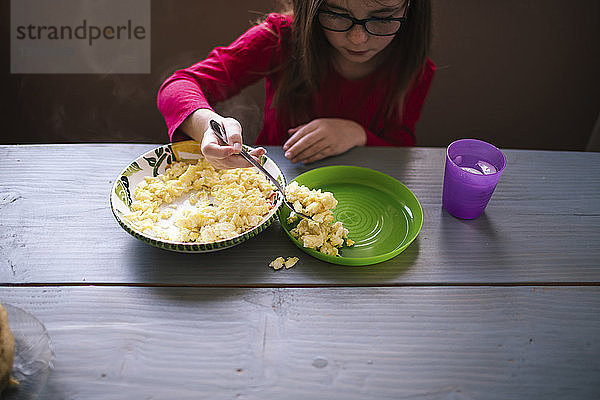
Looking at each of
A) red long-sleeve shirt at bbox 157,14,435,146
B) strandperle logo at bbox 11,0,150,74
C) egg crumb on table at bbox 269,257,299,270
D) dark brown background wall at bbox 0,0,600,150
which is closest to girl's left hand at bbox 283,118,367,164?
red long-sleeve shirt at bbox 157,14,435,146

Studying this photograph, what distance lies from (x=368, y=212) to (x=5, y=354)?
75cm

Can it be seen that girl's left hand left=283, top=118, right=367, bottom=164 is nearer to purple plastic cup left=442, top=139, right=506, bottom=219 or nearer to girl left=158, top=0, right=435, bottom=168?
girl left=158, top=0, right=435, bottom=168

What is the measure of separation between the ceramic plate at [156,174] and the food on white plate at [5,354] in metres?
A: 0.27

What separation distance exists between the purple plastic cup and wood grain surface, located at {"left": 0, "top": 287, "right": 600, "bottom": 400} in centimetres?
22

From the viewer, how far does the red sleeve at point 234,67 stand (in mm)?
1360

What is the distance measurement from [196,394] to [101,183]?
615 mm

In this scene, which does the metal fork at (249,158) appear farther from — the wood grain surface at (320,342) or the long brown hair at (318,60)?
the long brown hair at (318,60)

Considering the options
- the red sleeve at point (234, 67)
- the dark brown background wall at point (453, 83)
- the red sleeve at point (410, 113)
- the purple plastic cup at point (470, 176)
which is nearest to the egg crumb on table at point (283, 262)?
the purple plastic cup at point (470, 176)

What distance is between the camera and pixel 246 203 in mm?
1031

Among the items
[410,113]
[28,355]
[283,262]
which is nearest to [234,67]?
[410,113]

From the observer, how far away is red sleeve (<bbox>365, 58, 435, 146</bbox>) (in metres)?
1.57

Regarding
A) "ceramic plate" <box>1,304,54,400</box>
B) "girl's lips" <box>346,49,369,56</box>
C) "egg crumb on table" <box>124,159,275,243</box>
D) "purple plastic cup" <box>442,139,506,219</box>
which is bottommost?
"ceramic plate" <box>1,304,54,400</box>

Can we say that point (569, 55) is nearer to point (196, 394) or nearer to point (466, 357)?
point (466, 357)

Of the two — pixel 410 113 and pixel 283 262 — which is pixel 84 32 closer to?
pixel 410 113
